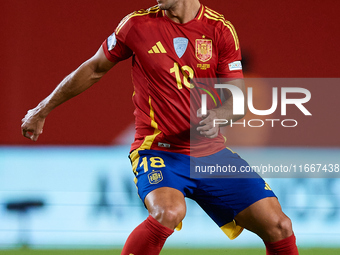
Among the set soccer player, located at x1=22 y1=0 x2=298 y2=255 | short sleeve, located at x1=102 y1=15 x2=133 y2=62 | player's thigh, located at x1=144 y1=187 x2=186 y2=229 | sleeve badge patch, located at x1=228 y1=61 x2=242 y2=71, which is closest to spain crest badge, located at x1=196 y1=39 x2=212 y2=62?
soccer player, located at x1=22 y1=0 x2=298 y2=255

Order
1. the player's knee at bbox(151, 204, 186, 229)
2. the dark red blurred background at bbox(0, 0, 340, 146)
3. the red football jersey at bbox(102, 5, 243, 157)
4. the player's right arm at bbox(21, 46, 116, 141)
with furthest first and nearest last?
the dark red blurred background at bbox(0, 0, 340, 146)
the player's right arm at bbox(21, 46, 116, 141)
the red football jersey at bbox(102, 5, 243, 157)
the player's knee at bbox(151, 204, 186, 229)

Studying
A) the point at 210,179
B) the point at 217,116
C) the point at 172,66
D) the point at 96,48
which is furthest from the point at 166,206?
the point at 96,48

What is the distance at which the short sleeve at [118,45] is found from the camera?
2.25 meters

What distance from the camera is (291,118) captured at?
12.7 feet

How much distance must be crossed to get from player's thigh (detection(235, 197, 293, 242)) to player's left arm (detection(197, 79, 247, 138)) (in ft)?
1.34

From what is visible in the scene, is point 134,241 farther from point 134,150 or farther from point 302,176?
point 302,176

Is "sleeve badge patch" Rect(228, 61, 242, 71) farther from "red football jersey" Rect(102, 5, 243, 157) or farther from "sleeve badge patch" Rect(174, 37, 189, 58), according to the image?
"sleeve badge patch" Rect(174, 37, 189, 58)

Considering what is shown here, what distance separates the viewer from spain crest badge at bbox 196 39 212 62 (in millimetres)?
2260

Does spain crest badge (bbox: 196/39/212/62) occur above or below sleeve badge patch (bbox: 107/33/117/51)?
below

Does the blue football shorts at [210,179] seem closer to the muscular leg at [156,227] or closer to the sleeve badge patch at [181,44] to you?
the muscular leg at [156,227]

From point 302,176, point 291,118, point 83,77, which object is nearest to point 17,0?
point 83,77

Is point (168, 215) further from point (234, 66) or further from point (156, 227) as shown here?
point (234, 66)

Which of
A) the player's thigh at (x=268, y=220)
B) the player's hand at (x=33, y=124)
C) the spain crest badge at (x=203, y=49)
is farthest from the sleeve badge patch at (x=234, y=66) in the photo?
the player's hand at (x=33, y=124)

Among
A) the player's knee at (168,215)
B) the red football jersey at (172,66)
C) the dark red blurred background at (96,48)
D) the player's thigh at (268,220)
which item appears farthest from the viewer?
the dark red blurred background at (96,48)
